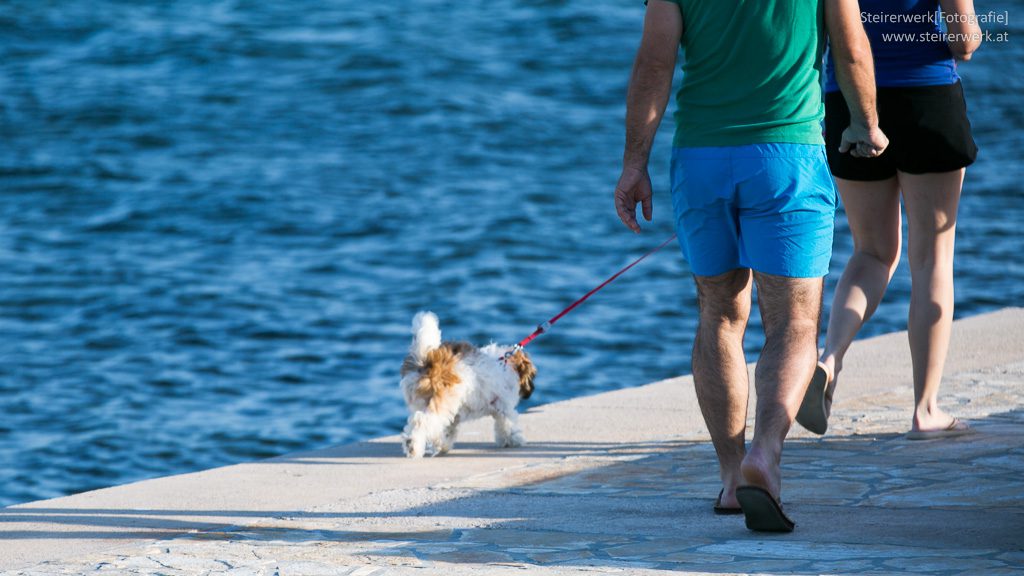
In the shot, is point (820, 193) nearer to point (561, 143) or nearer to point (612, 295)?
point (612, 295)

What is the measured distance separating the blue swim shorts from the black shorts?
3.79ft

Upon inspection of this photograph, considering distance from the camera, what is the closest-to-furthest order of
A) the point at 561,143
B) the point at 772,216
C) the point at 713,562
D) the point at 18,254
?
the point at 713,562 < the point at 772,216 < the point at 18,254 < the point at 561,143

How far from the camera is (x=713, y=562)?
4137mm

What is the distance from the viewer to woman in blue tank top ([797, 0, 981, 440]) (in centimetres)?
554

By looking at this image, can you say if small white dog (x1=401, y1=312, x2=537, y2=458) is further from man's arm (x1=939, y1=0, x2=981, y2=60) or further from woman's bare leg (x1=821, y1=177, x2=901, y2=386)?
man's arm (x1=939, y1=0, x2=981, y2=60)

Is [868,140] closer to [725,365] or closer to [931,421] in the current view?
[725,365]

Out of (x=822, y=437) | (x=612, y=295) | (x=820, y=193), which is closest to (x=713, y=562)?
(x=820, y=193)

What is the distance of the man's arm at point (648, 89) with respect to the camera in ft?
14.7

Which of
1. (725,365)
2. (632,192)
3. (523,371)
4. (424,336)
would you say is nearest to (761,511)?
(725,365)

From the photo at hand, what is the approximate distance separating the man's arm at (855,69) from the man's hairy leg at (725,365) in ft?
1.86

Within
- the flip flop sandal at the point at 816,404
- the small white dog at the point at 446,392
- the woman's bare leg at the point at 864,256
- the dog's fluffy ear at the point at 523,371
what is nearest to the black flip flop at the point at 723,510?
the flip flop sandal at the point at 816,404

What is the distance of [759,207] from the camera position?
4480 mm

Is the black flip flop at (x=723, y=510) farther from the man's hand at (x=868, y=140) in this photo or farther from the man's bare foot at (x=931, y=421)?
the man's bare foot at (x=931, y=421)

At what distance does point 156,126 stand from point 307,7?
347 inches
